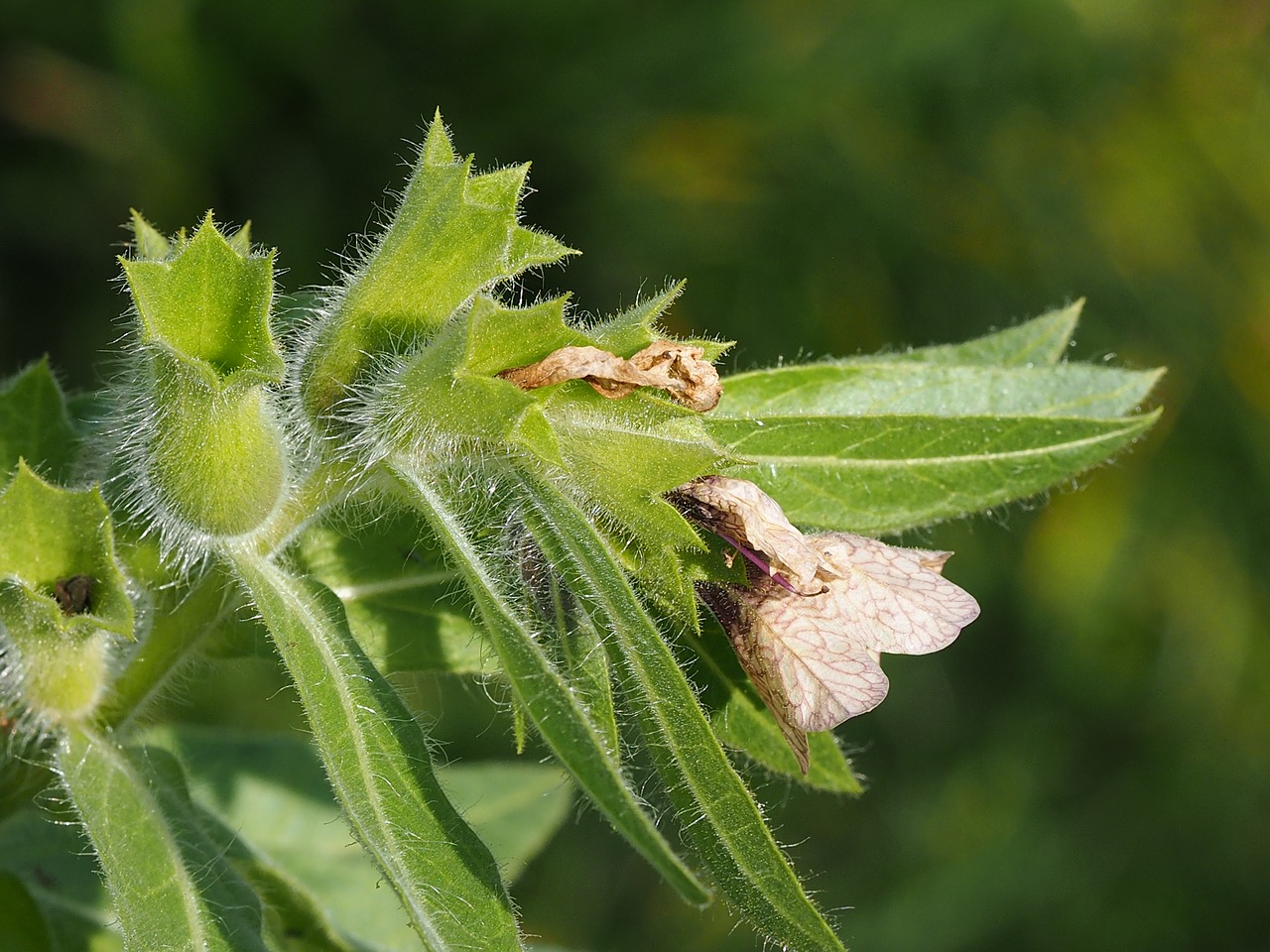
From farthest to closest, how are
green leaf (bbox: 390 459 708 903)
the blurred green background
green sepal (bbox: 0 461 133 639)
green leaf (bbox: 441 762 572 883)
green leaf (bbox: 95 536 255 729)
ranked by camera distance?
the blurred green background → green leaf (bbox: 441 762 572 883) → green leaf (bbox: 95 536 255 729) → green sepal (bbox: 0 461 133 639) → green leaf (bbox: 390 459 708 903)

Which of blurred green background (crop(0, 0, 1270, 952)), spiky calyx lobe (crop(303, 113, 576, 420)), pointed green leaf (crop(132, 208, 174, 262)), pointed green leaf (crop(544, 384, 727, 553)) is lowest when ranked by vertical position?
pointed green leaf (crop(544, 384, 727, 553))

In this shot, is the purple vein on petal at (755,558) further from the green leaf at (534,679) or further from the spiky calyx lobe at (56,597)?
the spiky calyx lobe at (56,597)

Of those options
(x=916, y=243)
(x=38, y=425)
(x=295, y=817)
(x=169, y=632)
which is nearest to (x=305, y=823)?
(x=295, y=817)

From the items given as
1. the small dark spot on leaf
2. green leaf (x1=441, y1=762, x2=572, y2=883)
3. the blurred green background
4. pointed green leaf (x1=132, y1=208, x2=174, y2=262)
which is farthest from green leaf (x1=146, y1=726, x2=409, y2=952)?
the blurred green background

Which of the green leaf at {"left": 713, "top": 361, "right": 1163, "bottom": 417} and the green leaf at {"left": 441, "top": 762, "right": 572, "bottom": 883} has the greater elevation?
the green leaf at {"left": 713, "top": 361, "right": 1163, "bottom": 417}

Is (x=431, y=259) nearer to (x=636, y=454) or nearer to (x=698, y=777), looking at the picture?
(x=636, y=454)

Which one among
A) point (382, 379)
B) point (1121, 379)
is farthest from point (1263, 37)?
point (382, 379)

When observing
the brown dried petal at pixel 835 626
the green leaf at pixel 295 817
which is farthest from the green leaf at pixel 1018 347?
the green leaf at pixel 295 817

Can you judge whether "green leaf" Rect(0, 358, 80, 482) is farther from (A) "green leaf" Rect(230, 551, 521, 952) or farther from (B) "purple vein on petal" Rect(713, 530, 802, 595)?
(B) "purple vein on petal" Rect(713, 530, 802, 595)
